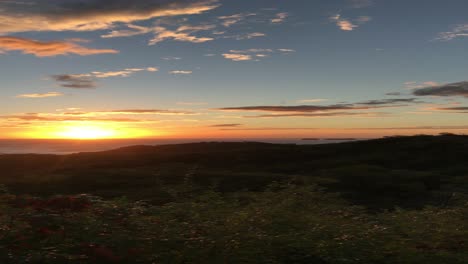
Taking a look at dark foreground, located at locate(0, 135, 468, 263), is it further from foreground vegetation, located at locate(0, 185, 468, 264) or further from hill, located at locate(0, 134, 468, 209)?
hill, located at locate(0, 134, 468, 209)

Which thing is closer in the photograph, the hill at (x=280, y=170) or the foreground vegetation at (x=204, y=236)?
the foreground vegetation at (x=204, y=236)

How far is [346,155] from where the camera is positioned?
1906 inches

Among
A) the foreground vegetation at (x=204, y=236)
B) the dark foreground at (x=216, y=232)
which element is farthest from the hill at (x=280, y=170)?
the foreground vegetation at (x=204, y=236)

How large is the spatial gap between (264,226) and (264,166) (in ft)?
109

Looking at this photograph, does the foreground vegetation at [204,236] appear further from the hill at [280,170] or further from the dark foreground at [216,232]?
the hill at [280,170]

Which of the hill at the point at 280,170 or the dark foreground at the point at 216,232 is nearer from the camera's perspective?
the dark foreground at the point at 216,232

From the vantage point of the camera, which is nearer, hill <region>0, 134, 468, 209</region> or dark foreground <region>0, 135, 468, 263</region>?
dark foreground <region>0, 135, 468, 263</region>

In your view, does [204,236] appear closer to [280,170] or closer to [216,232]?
[216,232]

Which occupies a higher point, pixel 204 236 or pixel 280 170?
pixel 204 236

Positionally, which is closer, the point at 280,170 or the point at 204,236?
the point at 204,236

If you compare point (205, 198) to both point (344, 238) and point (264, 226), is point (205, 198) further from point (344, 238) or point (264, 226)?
point (344, 238)

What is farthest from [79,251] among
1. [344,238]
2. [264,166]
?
[264,166]

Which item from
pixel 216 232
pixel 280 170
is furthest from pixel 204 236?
pixel 280 170

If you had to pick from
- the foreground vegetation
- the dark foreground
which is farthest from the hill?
the foreground vegetation
